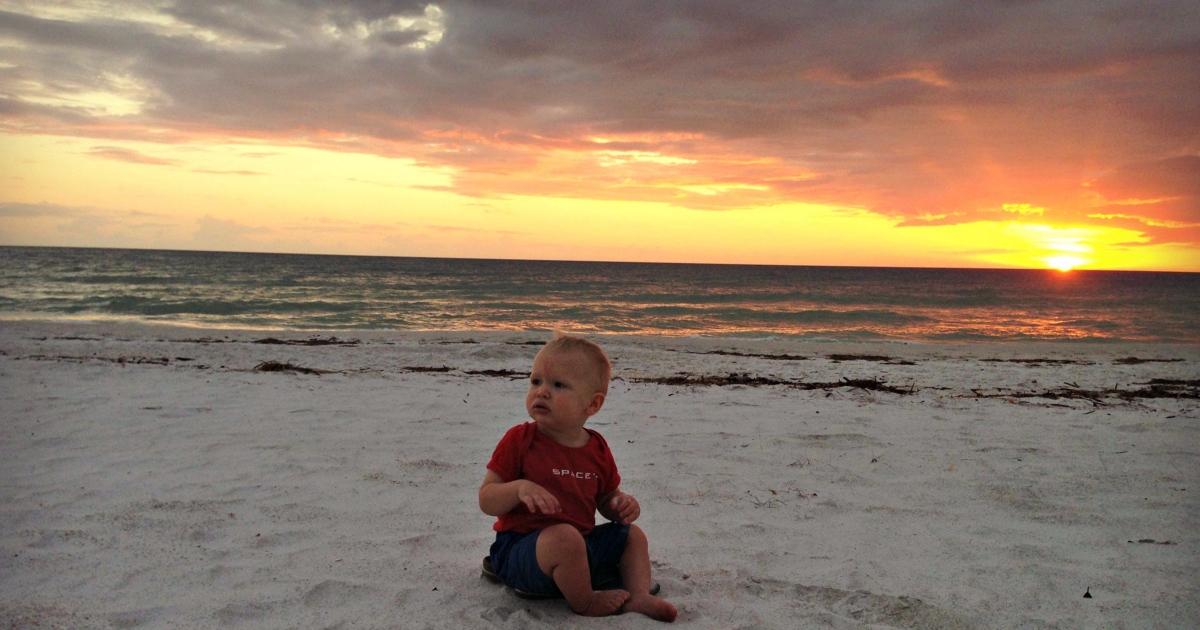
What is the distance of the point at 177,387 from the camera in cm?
700

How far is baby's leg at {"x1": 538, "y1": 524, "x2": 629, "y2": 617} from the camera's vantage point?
2520mm

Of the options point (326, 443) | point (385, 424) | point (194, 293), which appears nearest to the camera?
point (326, 443)

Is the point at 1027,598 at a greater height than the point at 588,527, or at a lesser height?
lesser

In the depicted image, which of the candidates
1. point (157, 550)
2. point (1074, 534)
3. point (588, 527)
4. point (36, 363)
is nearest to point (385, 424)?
point (157, 550)

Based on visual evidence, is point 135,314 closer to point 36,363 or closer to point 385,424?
point 36,363

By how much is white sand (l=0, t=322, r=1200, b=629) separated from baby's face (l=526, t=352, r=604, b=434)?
73 cm

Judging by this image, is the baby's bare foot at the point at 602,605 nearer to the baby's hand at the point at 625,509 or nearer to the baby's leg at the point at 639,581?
the baby's leg at the point at 639,581

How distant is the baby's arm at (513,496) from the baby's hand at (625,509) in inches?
10.7

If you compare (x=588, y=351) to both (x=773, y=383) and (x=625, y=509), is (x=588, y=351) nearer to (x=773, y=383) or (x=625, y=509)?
(x=625, y=509)

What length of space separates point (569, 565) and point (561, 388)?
634 millimetres

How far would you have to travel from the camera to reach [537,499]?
2459 mm

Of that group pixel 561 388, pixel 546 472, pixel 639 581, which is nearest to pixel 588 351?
pixel 561 388

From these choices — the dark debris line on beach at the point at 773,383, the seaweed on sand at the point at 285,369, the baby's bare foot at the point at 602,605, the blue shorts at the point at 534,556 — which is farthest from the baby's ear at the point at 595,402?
the seaweed on sand at the point at 285,369

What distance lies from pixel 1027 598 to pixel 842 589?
0.75 metres
